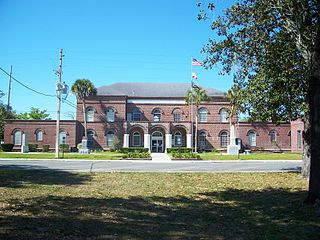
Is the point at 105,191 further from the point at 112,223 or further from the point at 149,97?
the point at 149,97

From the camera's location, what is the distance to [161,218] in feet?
23.9

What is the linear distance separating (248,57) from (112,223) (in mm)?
9022

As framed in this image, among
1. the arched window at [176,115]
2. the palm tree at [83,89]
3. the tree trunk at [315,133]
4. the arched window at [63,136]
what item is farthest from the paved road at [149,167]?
the arched window at [176,115]

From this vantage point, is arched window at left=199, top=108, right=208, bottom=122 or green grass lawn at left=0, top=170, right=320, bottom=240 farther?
arched window at left=199, top=108, right=208, bottom=122

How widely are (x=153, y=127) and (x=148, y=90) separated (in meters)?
7.72

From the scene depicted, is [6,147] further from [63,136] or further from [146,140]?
[146,140]

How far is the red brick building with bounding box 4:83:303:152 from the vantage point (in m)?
51.6

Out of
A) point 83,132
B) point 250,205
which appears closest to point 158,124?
point 83,132

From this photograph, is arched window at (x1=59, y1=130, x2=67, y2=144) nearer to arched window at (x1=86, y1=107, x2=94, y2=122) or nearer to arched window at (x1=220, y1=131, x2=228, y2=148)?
arched window at (x1=86, y1=107, x2=94, y2=122)

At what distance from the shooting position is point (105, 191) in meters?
11.0

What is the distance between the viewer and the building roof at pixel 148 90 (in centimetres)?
5644

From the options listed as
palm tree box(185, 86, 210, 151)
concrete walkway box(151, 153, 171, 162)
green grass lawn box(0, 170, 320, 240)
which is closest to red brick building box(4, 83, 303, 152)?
palm tree box(185, 86, 210, 151)

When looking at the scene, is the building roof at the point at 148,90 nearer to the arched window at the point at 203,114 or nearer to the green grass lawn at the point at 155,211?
the arched window at the point at 203,114

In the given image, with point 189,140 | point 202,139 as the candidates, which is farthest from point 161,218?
point 202,139
